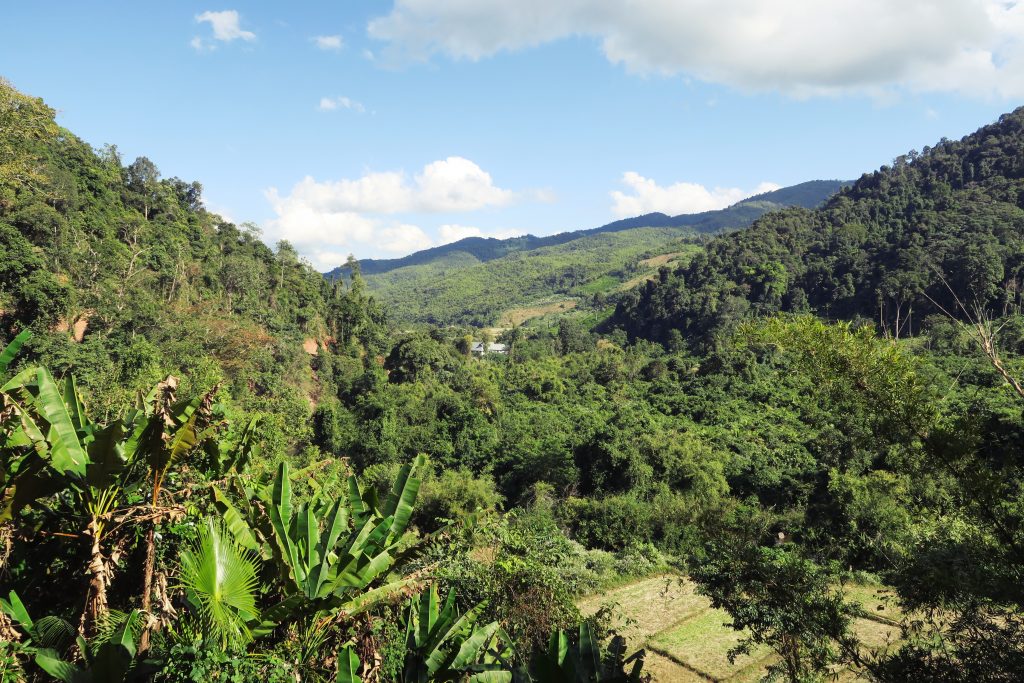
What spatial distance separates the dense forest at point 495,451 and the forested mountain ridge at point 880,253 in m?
0.37

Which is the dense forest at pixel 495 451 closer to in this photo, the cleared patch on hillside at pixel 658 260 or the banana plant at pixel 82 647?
the banana plant at pixel 82 647

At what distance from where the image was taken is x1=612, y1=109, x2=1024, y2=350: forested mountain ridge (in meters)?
42.8

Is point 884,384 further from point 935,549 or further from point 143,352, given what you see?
point 143,352

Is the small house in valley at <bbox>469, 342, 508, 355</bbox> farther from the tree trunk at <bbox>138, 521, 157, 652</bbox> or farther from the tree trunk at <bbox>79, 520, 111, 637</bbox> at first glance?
the tree trunk at <bbox>79, 520, 111, 637</bbox>

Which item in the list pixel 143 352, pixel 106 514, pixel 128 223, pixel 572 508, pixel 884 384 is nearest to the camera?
pixel 106 514

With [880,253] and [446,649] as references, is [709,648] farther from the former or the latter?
[880,253]

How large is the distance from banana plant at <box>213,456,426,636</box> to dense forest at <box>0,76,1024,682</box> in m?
0.03

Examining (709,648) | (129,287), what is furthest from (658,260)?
(709,648)

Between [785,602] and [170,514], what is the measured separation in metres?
7.28

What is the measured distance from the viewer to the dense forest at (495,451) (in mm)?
4559

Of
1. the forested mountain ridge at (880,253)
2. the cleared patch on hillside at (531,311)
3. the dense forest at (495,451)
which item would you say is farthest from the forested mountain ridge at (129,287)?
the cleared patch on hillside at (531,311)

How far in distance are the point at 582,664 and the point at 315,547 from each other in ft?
8.81

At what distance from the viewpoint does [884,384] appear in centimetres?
600

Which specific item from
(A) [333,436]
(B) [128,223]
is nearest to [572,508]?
(A) [333,436]
